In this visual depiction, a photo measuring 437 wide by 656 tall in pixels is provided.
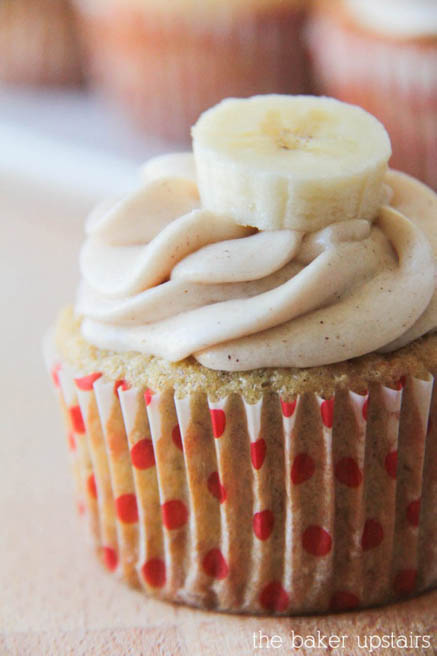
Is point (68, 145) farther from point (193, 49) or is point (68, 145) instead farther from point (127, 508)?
point (127, 508)

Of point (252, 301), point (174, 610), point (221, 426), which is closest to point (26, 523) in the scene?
point (174, 610)

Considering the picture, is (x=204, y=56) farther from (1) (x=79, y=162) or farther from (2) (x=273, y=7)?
(1) (x=79, y=162)

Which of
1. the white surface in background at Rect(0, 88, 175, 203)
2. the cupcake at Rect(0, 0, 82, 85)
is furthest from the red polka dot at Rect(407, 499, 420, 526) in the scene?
the cupcake at Rect(0, 0, 82, 85)

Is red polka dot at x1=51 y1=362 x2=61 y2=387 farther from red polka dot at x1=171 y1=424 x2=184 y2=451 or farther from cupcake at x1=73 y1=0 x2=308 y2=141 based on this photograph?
cupcake at x1=73 y1=0 x2=308 y2=141

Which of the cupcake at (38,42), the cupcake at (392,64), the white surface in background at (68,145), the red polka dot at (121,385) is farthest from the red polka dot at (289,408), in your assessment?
the cupcake at (38,42)

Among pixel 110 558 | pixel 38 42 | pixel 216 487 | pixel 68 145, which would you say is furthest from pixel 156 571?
pixel 38 42
